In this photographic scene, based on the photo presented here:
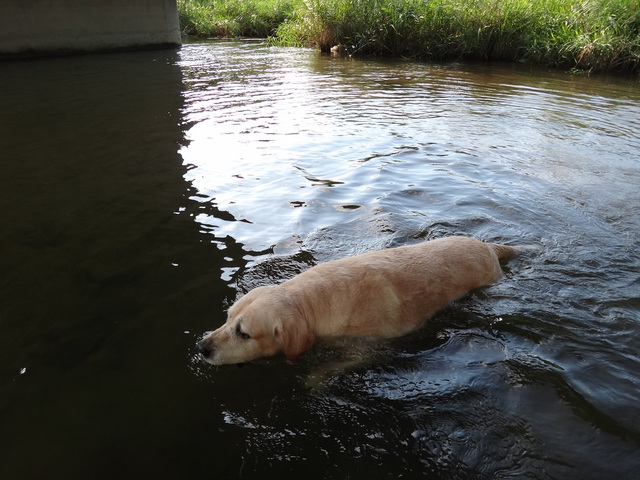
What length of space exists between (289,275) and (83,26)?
2206 centimetres

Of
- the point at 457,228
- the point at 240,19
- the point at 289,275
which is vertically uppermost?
the point at 240,19

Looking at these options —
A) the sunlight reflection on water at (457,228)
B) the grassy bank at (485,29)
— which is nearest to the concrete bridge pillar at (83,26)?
the grassy bank at (485,29)

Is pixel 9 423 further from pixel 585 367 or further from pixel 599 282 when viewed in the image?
pixel 599 282

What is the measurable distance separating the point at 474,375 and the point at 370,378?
82cm

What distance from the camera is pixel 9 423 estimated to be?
3.14m

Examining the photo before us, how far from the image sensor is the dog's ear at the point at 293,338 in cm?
362

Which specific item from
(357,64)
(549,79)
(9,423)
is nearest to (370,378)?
(9,423)

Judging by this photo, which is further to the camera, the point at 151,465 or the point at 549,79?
the point at 549,79

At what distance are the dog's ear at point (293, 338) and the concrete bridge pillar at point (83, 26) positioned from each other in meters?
21.4

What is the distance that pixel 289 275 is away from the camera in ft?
16.1

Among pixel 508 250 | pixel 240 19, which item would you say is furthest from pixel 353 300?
pixel 240 19

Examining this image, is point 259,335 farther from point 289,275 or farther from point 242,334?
point 289,275

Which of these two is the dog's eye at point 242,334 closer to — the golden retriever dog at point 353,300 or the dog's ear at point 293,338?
the golden retriever dog at point 353,300

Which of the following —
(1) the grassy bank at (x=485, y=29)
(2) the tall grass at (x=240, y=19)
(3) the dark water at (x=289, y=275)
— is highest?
(2) the tall grass at (x=240, y=19)
